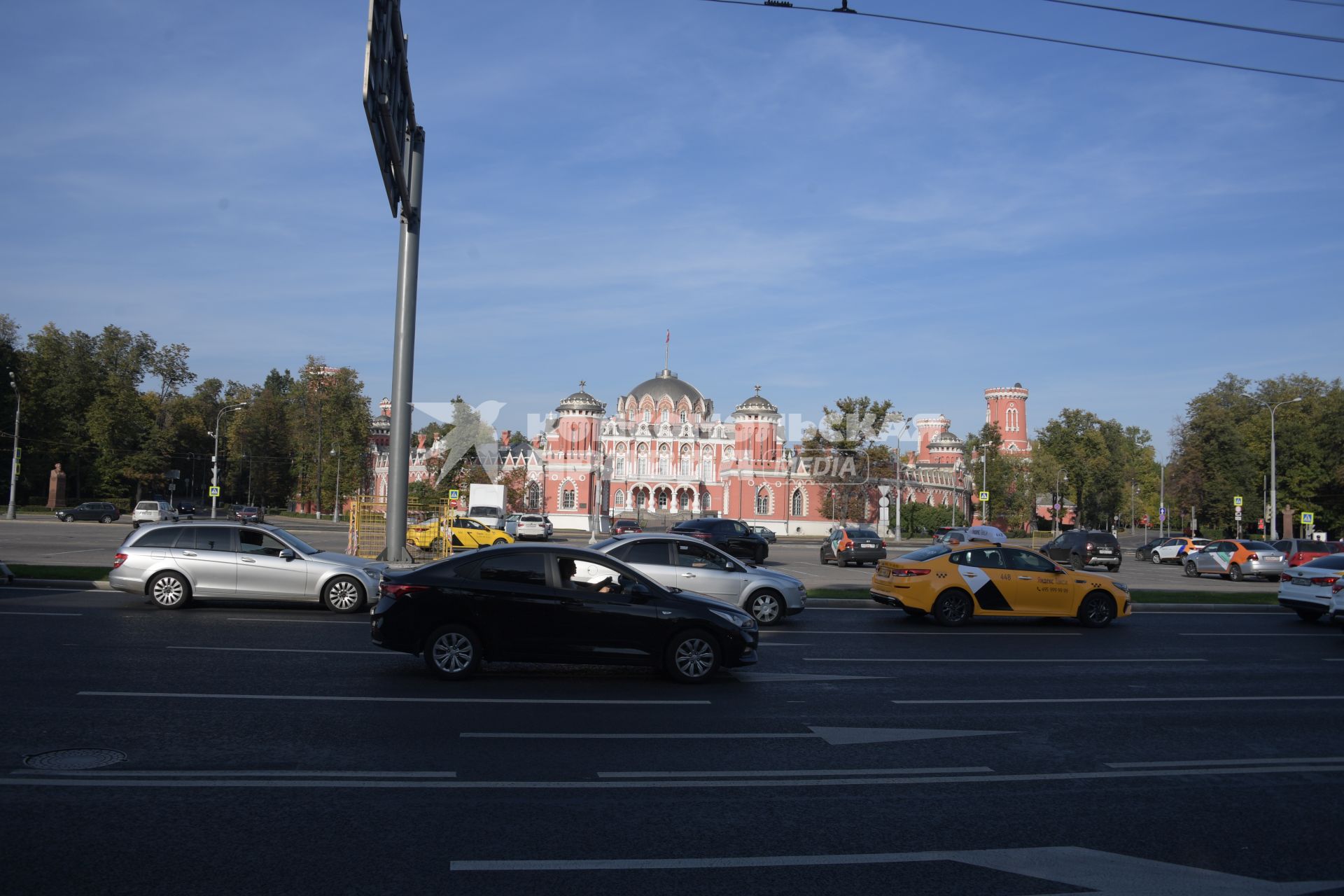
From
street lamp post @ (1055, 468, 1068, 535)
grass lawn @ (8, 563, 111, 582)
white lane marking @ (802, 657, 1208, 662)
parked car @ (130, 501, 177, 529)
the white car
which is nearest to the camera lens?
white lane marking @ (802, 657, 1208, 662)

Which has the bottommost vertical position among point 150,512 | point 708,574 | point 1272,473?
point 708,574

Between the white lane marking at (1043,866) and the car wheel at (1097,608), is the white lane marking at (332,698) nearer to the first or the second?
the white lane marking at (1043,866)

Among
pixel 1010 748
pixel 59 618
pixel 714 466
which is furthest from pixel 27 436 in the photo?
pixel 1010 748

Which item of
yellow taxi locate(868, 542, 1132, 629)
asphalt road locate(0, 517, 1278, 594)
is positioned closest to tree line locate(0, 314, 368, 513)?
asphalt road locate(0, 517, 1278, 594)

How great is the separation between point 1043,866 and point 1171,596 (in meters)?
21.0

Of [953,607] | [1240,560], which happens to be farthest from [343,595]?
[1240,560]

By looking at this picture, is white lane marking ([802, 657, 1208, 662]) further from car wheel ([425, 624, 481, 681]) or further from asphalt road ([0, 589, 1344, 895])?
car wheel ([425, 624, 481, 681])

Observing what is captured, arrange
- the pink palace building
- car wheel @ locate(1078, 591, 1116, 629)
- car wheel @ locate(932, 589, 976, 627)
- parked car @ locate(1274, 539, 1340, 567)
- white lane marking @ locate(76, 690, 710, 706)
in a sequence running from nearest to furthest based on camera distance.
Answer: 1. white lane marking @ locate(76, 690, 710, 706)
2. car wheel @ locate(932, 589, 976, 627)
3. car wheel @ locate(1078, 591, 1116, 629)
4. parked car @ locate(1274, 539, 1340, 567)
5. the pink palace building

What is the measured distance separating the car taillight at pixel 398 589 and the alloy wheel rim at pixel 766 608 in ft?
24.2

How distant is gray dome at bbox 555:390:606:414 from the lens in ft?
338

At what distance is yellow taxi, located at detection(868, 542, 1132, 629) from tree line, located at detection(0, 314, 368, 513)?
72.1m

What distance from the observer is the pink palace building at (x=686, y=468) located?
308 ft

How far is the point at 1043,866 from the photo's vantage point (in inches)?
227

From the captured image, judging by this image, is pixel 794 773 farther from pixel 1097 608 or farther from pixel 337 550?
pixel 337 550
